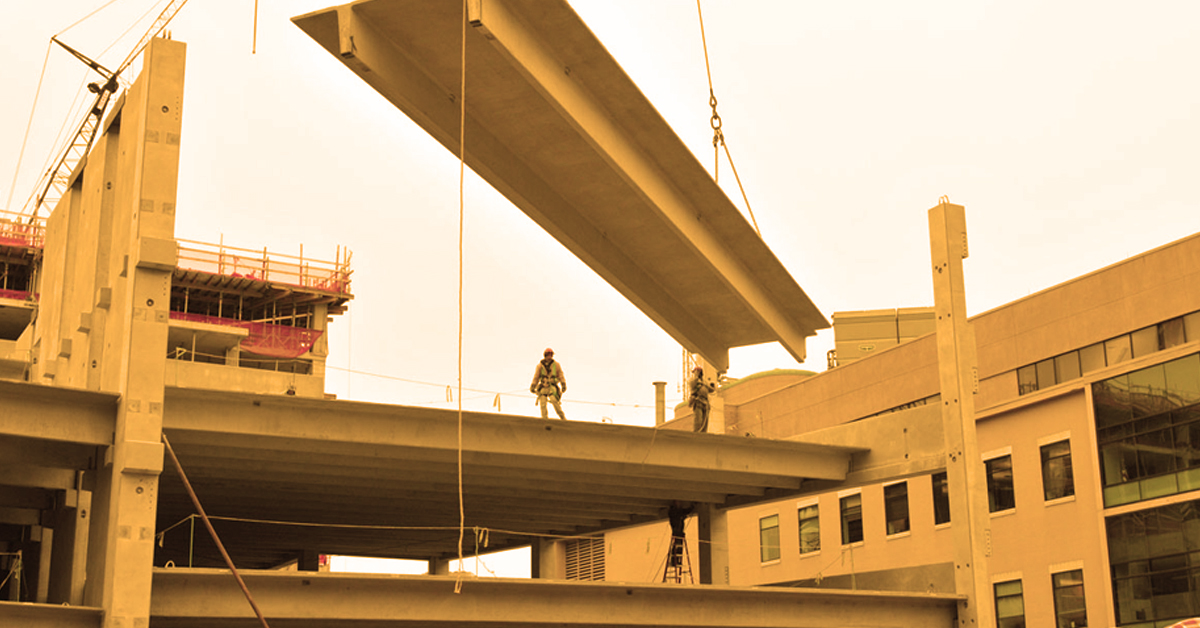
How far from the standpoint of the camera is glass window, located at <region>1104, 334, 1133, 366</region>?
126 ft

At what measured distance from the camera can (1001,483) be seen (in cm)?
4259

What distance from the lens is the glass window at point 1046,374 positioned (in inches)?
1626

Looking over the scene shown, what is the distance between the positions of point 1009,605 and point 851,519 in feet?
28.1

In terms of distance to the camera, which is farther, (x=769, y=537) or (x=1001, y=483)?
(x=769, y=537)

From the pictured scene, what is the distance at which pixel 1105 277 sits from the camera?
39719 mm

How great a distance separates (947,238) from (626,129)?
8.25 meters

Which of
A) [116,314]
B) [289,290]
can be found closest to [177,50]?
[116,314]

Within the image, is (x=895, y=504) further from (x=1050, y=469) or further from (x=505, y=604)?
(x=505, y=604)

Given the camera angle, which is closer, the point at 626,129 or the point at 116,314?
the point at 116,314

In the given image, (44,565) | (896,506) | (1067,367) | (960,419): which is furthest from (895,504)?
(44,565)

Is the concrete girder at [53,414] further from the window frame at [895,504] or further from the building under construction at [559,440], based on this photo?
the window frame at [895,504]

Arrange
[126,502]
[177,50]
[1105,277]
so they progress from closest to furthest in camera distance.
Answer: [126,502], [177,50], [1105,277]

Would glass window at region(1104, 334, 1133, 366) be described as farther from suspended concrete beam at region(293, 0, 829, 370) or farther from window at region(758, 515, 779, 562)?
window at region(758, 515, 779, 562)

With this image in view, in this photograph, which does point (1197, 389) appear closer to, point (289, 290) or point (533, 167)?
point (533, 167)
